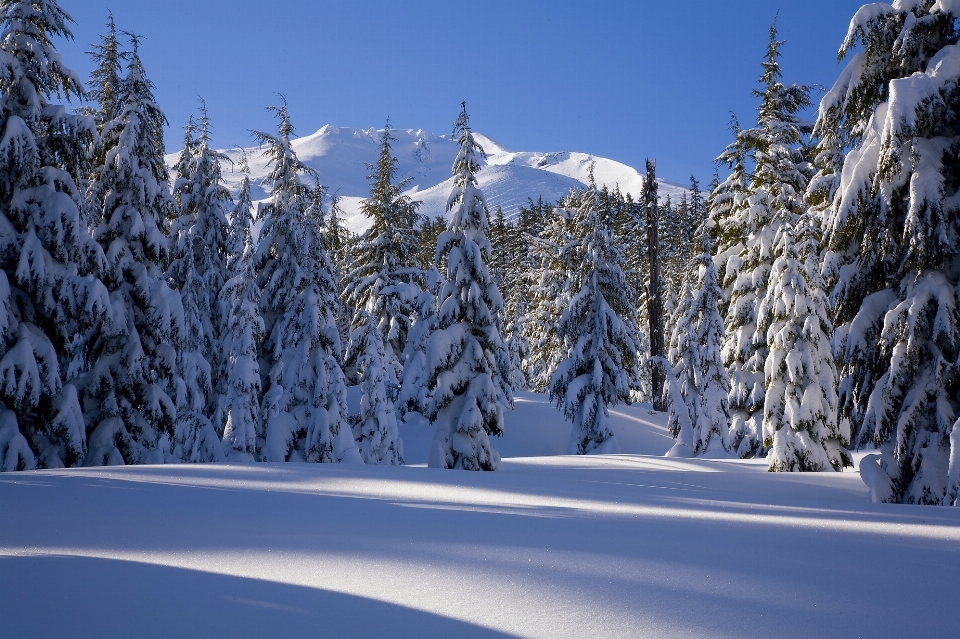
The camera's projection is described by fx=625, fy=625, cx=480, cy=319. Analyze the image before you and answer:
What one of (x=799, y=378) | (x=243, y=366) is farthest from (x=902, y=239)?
(x=243, y=366)

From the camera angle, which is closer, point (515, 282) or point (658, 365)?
point (658, 365)

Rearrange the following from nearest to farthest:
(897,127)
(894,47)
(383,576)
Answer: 1. (383,576)
2. (897,127)
3. (894,47)

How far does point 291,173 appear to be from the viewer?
22.9 m

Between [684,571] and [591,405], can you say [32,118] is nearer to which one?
[684,571]

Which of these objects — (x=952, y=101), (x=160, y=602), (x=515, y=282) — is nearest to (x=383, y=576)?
(x=160, y=602)

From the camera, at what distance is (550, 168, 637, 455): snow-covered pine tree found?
90.5 ft

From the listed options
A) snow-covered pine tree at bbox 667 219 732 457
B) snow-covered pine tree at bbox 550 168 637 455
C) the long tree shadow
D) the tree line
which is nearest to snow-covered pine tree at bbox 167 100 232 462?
the tree line

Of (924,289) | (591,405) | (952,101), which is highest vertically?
(952,101)

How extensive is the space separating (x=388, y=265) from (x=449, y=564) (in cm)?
2957

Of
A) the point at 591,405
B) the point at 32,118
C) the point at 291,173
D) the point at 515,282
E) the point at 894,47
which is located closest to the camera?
the point at 894,47

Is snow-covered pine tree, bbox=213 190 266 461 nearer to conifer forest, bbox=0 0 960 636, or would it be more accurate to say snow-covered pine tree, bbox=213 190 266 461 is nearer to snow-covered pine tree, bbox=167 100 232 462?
conifer forest, bbox=0 0 960 636

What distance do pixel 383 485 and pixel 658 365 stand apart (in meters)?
22.9

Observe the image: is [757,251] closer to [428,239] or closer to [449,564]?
[449,564]

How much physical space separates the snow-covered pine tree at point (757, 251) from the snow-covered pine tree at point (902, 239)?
420 inches
